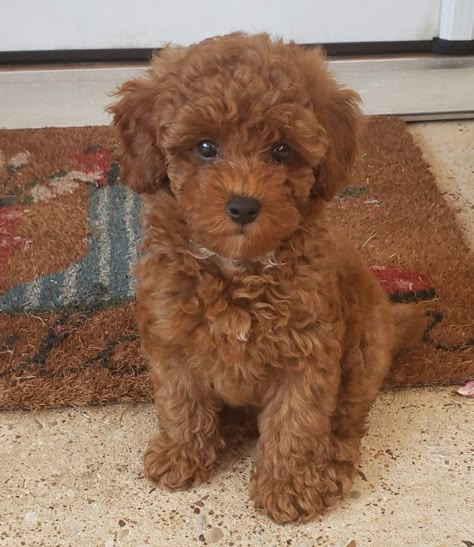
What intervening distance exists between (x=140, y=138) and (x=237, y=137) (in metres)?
0.23

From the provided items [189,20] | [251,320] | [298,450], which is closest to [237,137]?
[251,320]

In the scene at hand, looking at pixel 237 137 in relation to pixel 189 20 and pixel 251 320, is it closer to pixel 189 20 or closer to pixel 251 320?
pixel 251 320

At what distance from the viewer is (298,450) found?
6.15ft

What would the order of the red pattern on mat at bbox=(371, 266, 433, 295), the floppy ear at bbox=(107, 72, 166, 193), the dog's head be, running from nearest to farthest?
the dog's head
the floppy ear at bbox=(107, 72, 166, 193)
the red pattern on mat at bbox=(371, 266, 433, 295)

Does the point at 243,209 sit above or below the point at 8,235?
above

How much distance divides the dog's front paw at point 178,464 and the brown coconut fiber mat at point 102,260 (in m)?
0.27

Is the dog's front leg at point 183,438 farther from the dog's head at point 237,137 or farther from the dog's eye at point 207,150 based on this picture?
the dog's eye at point 207,150

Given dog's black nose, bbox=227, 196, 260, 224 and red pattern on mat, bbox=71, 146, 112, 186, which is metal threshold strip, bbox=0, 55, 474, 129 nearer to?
red pattern on mat, bbox=71, 146, 112, 186

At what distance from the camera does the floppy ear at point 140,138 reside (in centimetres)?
169

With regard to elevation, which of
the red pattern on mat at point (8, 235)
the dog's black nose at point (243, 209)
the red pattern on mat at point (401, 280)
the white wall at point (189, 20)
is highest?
the dog's black nose at point (243, 209)

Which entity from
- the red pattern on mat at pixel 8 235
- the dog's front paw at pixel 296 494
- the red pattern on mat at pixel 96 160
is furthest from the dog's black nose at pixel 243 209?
the red pattern on mat at pixel 96 160

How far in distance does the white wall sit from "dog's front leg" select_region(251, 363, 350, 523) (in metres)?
2.24

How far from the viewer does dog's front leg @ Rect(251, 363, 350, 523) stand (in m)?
1.82

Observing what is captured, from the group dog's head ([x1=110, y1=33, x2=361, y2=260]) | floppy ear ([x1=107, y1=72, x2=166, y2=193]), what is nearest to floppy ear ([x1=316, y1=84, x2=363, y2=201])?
dog's head ([x1=110, y1=33, x2=361, y2=260])
